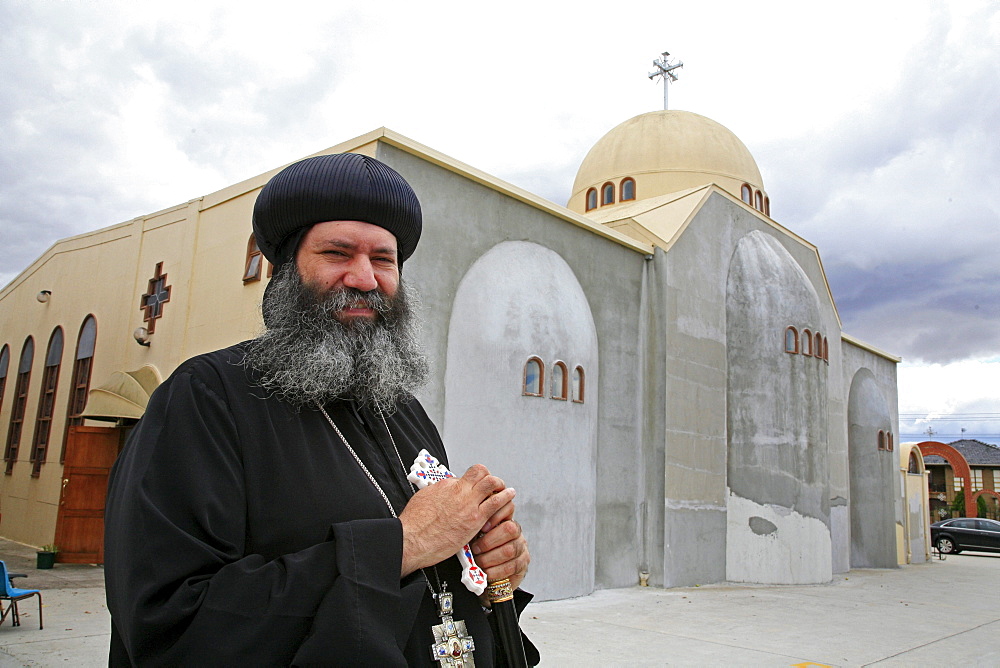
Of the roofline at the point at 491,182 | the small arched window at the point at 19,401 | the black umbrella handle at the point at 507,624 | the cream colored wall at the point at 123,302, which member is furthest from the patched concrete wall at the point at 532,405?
the small arched window at the point at 19,401

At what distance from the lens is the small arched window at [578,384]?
1102cm

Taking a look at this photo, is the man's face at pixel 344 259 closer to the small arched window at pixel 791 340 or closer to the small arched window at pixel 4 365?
the small arched window at pixel 791 340

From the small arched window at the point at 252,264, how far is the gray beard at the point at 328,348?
25.9 feet

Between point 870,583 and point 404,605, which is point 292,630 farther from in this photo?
point 870,583

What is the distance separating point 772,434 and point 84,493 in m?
11.9

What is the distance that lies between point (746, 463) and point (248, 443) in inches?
526

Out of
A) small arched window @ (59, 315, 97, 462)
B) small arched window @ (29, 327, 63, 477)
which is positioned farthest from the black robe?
small arched window @ (29, 327, 63, 477)

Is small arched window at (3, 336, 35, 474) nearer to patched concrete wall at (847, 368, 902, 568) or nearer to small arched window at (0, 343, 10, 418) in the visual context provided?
small arched window at (0, 343, 10, 418)

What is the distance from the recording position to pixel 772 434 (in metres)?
14.2

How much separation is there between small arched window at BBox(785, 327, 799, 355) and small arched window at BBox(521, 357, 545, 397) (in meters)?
6.64

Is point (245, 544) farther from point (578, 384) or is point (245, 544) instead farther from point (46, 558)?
point (46, 558)

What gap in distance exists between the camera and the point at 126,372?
1189cm

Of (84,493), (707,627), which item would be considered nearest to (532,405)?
(707,627)

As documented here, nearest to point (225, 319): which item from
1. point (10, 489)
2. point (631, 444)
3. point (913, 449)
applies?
point (631, 444)
